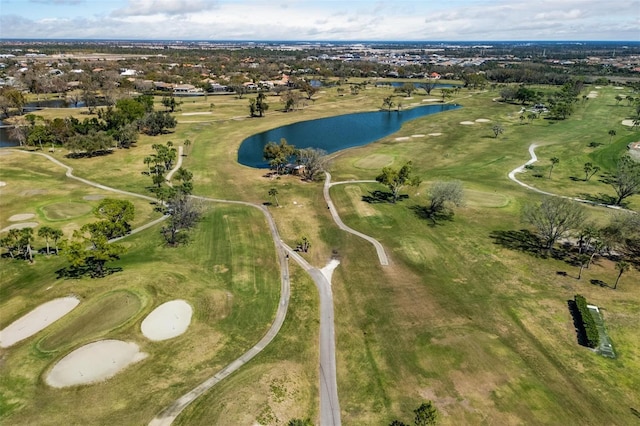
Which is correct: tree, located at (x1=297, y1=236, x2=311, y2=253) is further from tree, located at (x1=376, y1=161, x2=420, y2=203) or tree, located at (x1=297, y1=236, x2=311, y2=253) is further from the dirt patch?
the dirt patch

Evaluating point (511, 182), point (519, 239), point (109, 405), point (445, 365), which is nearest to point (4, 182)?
point (109, 405)

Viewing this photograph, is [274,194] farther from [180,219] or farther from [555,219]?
[555,219]

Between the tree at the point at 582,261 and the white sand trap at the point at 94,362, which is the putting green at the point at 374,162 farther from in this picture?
the white sand trap at the point at 94,362

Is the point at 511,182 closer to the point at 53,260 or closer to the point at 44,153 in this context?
the point at 53,260

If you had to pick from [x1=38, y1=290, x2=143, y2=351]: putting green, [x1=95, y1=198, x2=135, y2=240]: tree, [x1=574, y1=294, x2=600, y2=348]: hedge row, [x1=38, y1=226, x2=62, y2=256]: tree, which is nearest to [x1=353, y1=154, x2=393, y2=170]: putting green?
[x1=95, y1=198, x2=135, y2=240]: tree

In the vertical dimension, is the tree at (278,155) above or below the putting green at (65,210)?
above

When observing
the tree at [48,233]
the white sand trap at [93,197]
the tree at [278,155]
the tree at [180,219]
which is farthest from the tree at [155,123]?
the tree at [48,233]

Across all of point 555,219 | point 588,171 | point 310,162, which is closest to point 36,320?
point 310,162
